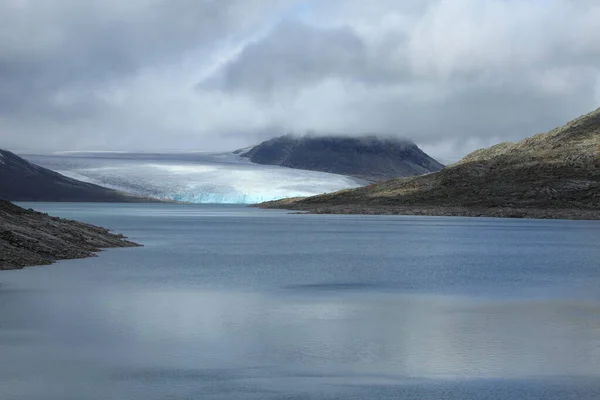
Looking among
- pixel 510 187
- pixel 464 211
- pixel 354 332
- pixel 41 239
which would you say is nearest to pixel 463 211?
pixel 464 211

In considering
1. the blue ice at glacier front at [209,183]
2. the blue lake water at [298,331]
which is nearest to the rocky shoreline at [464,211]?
the blue ice at glacier front at [209,183]

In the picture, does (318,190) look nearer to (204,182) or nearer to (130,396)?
(204,182)

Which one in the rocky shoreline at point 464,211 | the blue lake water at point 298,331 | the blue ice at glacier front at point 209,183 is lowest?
the blue lake water at point 298,331

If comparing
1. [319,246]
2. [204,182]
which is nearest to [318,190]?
[204,182]

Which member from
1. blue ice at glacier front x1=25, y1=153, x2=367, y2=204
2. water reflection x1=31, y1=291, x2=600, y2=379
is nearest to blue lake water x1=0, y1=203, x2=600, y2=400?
water reflection x1=31, y1=291, x2=600, y2=379

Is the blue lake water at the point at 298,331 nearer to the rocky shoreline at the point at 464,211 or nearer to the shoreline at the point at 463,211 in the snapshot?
the shoreline at the point at 463,211

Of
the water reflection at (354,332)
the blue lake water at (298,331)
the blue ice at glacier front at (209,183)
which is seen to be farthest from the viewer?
the blue ice at glacier front at (209,183)

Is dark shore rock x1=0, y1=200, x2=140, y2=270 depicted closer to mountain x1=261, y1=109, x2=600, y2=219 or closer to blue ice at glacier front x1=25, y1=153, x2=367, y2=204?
mountain x1=261, y1=109, x2=600, y2=219
